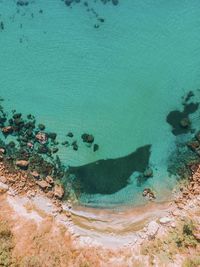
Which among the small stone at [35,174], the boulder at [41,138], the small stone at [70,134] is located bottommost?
the small stone at [35,174]

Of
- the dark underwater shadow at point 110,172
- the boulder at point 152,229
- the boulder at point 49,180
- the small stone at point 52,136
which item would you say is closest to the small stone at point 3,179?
the boulder at point 49,180

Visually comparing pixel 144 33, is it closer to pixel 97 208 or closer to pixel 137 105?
pixel 137 105

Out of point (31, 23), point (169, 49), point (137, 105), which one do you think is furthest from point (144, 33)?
point (31, 23)

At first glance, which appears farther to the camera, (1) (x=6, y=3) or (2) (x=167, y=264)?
(1) (x=6, y=3)

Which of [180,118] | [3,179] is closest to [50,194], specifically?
[3,179]

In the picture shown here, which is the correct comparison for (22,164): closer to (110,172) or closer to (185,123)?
(110,172)

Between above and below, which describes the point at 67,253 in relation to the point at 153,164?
below

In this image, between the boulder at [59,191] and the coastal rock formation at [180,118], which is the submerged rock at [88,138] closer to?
the boulder at [59,191]
